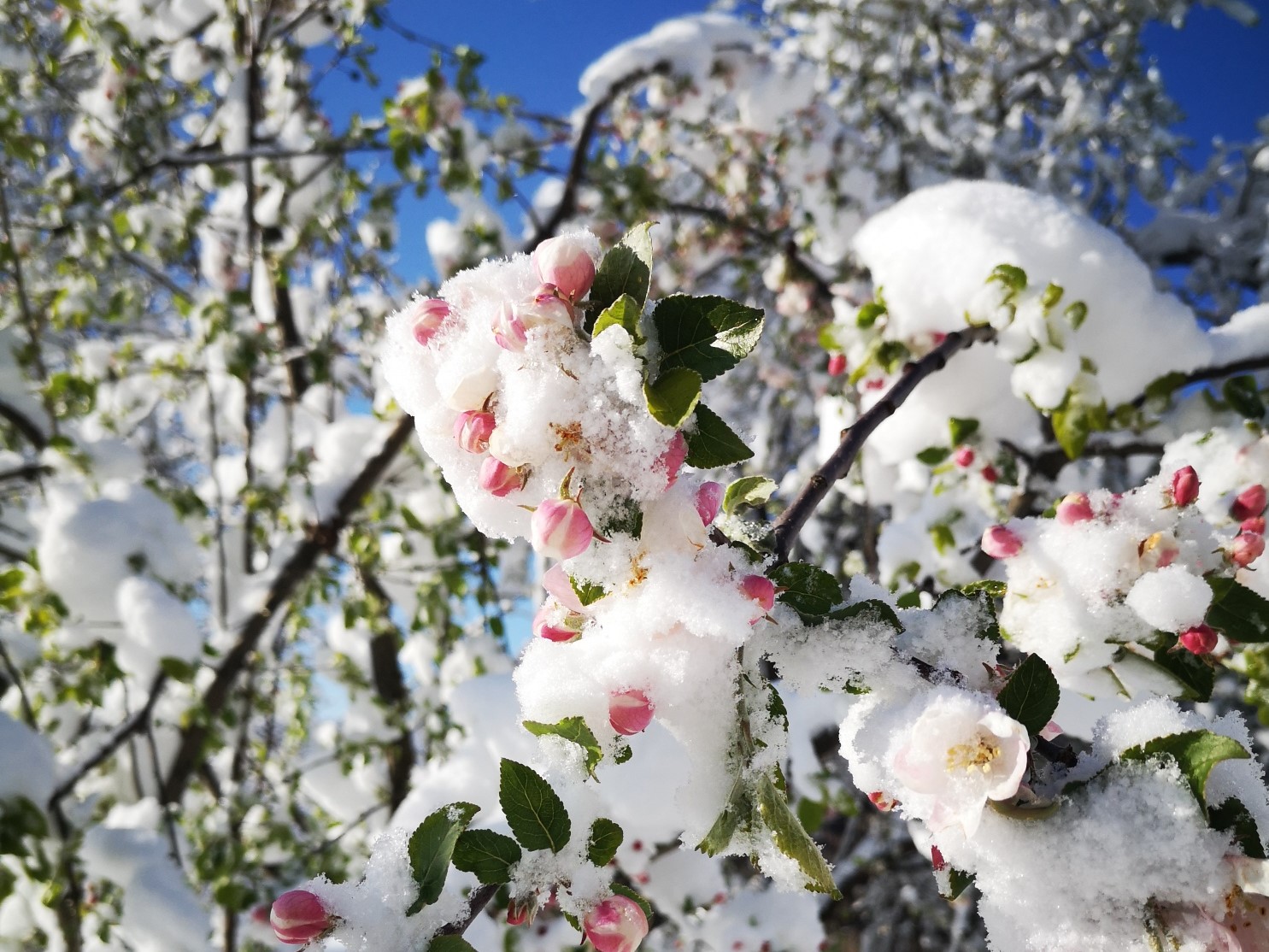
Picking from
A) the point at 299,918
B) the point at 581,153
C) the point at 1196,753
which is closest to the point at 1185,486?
the point at 1196,753

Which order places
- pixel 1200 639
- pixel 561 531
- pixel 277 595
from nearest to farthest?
1. pixel 561 531
2. pixel 1200 639
3. pixel 277 595

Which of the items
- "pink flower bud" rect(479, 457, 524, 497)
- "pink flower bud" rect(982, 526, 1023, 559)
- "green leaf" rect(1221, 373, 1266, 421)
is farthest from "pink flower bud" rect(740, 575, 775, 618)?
"green leaf" rect(1221, 373, 1266, 421)

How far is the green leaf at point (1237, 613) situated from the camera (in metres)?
0.69

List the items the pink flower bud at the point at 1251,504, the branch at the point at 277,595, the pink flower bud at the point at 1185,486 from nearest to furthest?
the pink flower bud at the point at 1185,486, the pink flower bud at the point at 1251,504, the branch at the point at 277,595

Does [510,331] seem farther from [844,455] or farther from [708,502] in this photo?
[844,455]

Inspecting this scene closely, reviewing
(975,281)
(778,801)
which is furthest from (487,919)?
(975,281)

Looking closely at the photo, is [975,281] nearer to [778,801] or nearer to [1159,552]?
[1159,552]

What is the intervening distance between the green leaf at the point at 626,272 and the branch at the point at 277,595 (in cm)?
182

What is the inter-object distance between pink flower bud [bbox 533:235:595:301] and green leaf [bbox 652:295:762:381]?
5 cm

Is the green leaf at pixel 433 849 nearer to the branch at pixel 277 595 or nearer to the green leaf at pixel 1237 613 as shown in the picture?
the green leaf at pixel 1237 613

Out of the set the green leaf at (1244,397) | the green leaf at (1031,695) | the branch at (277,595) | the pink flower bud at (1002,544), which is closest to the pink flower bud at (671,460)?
the green leaf at (1031,695)

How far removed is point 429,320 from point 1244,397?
1265mm

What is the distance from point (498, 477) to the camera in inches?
18.6

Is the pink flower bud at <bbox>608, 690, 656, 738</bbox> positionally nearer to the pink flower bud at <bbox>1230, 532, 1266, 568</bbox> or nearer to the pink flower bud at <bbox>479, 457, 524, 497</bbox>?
the pink flower bud at <bbox>479, 457, 524, 497</bbox>
